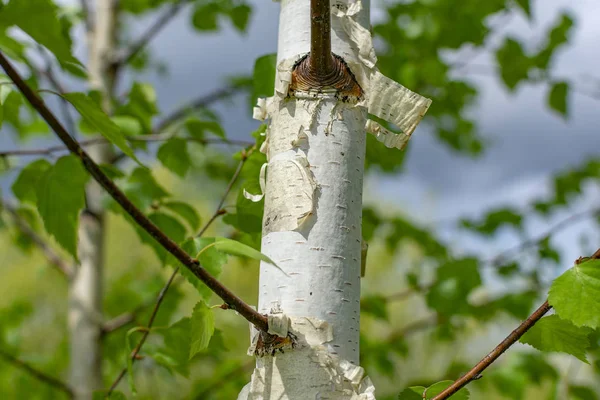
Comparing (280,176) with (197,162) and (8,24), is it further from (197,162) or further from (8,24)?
(197,162)

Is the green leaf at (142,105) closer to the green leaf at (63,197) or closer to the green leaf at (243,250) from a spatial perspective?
the green leaf at (63,197)

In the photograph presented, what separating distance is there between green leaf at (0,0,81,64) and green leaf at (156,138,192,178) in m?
0.58

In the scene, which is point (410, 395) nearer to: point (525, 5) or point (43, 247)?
point (525, 5)

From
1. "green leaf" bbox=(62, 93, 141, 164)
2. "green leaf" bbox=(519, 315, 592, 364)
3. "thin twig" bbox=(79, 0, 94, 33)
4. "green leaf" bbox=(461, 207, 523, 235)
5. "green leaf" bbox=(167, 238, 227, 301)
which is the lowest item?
"green leaf" bbox=(519, 315, 592, 364)

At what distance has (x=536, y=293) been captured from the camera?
2.12 m

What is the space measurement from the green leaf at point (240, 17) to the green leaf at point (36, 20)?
49.2 inches

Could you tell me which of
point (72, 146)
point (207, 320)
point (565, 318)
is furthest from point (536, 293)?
point (72, 146)

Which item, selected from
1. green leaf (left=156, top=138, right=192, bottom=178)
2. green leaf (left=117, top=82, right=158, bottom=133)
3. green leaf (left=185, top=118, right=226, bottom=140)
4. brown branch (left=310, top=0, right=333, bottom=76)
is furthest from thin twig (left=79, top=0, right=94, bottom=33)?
brown branch (left=310, top=0, right=333, bottom=76)

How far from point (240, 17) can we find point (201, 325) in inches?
53.9

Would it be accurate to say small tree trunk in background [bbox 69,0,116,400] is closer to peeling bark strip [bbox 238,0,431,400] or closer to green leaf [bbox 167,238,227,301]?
green leaf [bbox 167,238,227,301]

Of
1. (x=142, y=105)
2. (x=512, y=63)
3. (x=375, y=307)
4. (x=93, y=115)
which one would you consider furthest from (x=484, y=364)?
(x=512, y=63)

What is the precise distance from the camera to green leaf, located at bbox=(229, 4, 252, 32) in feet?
5.86

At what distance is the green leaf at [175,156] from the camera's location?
1176 millimetres

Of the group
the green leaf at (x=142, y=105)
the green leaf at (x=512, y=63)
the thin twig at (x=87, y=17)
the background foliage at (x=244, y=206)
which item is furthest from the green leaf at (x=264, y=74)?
the thin twig at (x=87, y=17)
